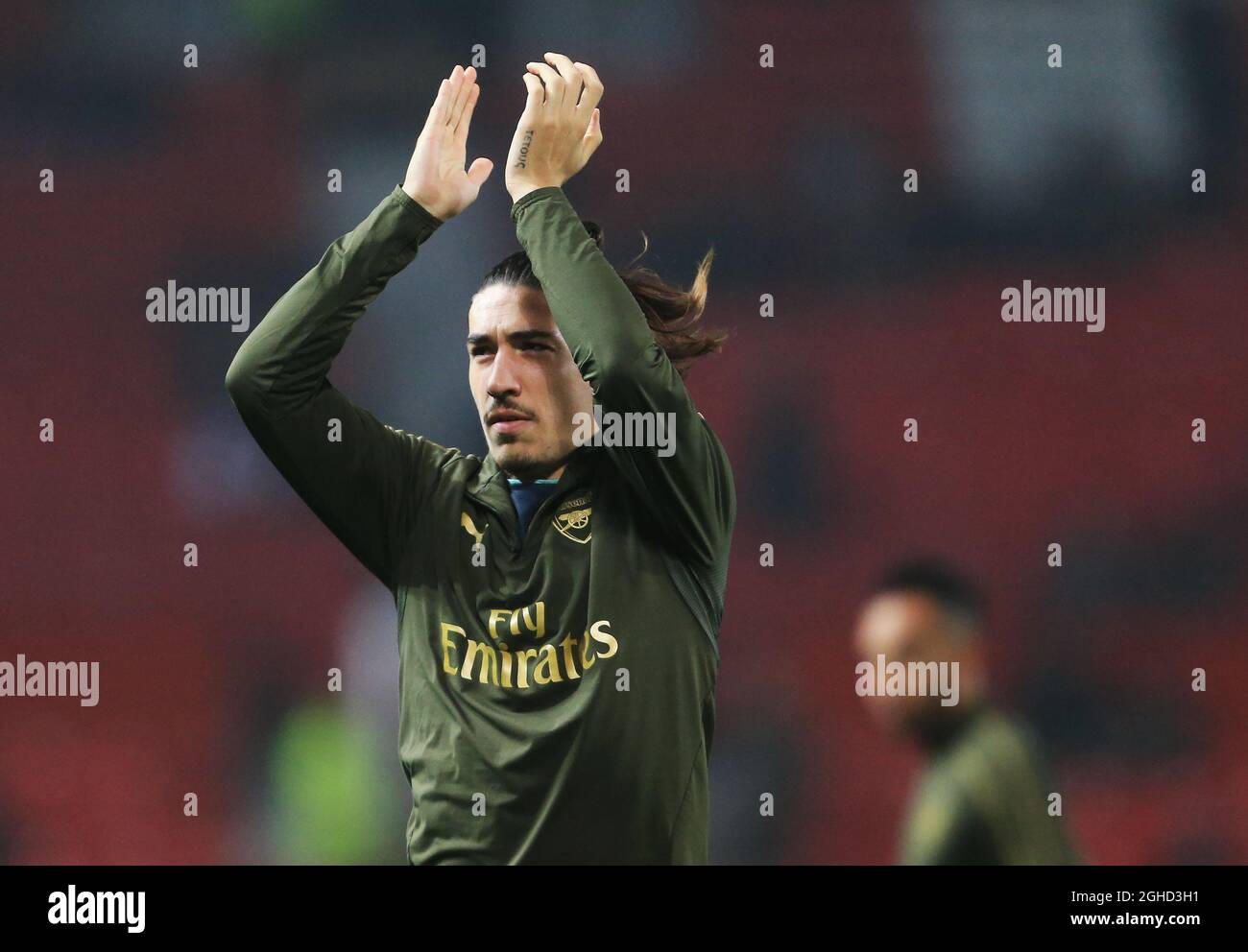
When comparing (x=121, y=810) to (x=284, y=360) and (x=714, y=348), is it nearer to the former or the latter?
(x=284, y=360)

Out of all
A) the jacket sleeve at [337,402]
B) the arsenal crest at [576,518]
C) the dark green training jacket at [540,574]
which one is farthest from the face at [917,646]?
the jacket sleeve at [337,402]

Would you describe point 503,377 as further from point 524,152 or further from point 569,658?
point 569,658

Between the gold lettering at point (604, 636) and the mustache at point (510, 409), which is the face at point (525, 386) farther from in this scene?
the gold lettering at point (604, 636)

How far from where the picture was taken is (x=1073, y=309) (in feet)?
15.5

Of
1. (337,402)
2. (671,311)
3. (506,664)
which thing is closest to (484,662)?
(506,664)

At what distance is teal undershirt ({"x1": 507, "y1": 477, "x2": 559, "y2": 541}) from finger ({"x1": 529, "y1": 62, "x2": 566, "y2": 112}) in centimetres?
78

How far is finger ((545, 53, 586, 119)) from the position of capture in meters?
3.29

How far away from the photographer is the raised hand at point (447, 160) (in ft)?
10.8

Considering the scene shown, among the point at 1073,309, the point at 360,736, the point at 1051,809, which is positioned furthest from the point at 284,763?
the point at 1073,309

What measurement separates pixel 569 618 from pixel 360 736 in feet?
5.21

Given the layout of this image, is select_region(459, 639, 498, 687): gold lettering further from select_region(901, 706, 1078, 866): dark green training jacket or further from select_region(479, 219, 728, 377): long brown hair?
select_region(901, 706, 1078, 866): dark green training jacket

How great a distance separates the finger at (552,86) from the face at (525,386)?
0.38 metres

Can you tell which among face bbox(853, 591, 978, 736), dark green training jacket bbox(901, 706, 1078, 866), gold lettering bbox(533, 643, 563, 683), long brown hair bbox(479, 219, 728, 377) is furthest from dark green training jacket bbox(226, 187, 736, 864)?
face bbox(853, 591, 978, 736)

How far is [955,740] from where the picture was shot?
3686 mm
